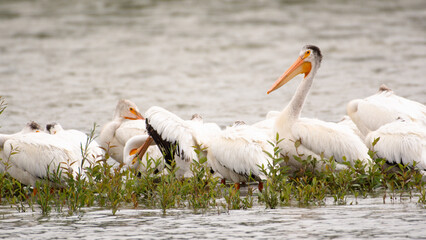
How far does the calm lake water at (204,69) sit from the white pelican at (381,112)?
217 centimetres

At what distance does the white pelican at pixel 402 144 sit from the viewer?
7.62 m

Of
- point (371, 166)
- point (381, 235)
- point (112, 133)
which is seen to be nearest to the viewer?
point (381, 235)

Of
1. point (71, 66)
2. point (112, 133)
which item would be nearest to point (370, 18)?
point (71, 66)

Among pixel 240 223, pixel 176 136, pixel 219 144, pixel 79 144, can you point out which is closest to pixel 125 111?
pixel 79 144

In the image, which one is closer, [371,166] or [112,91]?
[371,166]

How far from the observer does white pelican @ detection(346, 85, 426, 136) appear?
29.2 ft

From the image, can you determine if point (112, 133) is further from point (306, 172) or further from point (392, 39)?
point (392, 39)

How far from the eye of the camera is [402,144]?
767 cm

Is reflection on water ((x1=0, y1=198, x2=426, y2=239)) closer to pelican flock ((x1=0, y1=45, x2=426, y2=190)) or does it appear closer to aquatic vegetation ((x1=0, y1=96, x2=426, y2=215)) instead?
aquatic vegetation ((x1=0, y1=96, x2=426, y2=215))

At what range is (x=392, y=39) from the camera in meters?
22.1

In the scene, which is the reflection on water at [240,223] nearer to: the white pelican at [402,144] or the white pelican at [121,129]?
the white pelican at [402,144]

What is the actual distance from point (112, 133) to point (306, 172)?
2.99 metres

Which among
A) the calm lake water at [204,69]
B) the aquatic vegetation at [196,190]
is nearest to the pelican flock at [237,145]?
the aquatic vegetation at [196,190]

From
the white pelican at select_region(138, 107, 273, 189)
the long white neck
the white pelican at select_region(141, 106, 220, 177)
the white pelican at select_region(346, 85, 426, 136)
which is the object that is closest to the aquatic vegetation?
the white pelican at select_region(138, 107, 273, 189)
